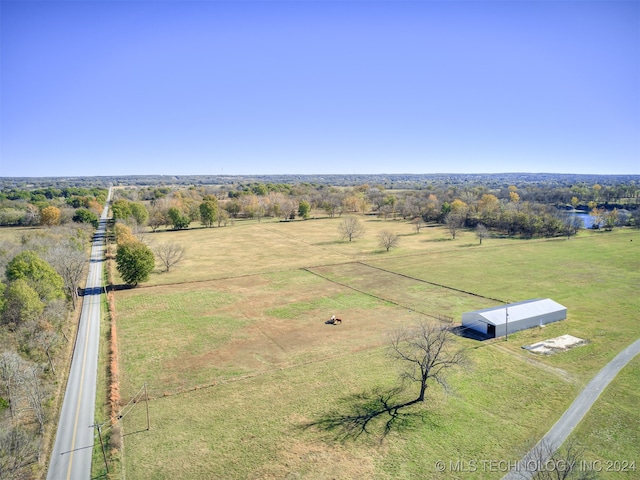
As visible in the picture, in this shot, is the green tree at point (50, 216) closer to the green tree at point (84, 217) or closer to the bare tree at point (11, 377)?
the green tree at point (84, 217)

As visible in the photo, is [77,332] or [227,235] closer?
[77,332]

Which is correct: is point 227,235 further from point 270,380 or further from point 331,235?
point 270,380

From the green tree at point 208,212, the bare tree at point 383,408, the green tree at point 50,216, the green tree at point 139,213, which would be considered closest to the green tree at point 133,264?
the bare tree at point 383,408

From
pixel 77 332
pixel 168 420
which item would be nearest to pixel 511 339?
pixel 168 420

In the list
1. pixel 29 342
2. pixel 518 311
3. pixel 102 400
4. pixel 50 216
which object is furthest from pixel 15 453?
pixel 50 216

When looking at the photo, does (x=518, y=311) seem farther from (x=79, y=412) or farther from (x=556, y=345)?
(x=79, y=412)

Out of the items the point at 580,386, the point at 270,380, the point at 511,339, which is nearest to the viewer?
the point at 580,386
